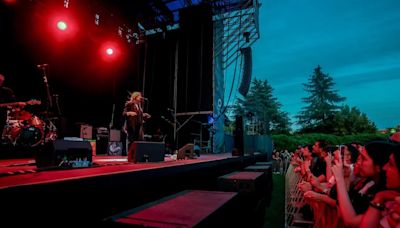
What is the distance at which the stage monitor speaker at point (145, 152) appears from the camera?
3330mm

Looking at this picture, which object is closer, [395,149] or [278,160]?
[395,149]

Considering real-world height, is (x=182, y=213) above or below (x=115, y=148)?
below

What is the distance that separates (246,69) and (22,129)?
10.1 m

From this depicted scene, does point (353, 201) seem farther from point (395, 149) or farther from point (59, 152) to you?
point (59, 152)

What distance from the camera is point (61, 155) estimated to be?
95.7 inches

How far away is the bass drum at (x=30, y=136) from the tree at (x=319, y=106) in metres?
36.2

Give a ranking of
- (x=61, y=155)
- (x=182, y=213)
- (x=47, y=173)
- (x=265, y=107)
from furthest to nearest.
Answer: (x=265, y=107) → (x=61, y=155) → (x=47, y=173) → (x=182, y=213)

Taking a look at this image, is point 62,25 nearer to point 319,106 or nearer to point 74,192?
point 74,192

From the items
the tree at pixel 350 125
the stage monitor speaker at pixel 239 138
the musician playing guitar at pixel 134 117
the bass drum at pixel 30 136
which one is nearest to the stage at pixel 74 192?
the musician playing guitar at pixel 134 117

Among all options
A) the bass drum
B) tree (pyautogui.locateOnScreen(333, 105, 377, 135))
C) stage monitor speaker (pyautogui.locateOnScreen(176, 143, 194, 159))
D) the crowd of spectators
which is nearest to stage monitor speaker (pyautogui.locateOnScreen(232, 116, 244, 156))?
stage monitor speaker (pyautogui.locateOnScreen(176, 143, 194, 159))

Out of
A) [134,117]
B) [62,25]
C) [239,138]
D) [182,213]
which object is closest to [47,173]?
[182,213]

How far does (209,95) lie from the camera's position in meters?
11.2

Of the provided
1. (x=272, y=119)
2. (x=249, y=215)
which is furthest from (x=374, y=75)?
(x=249, y=215)

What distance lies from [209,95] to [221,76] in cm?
179
